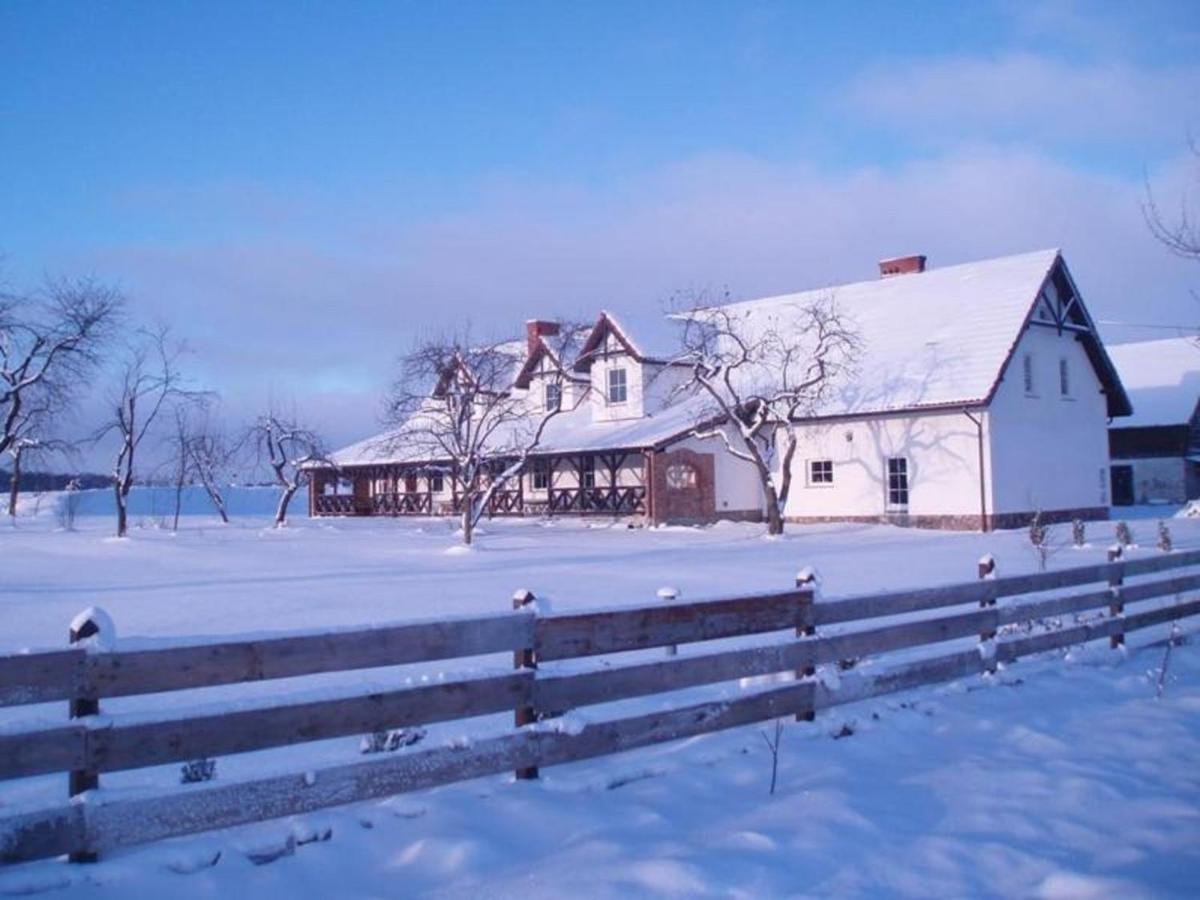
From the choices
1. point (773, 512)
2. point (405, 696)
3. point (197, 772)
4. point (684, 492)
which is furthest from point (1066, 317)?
point (197, 772)

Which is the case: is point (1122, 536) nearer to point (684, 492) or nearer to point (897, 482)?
point (897, 482)

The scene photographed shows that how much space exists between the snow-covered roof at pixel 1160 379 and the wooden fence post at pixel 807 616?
42580 mm

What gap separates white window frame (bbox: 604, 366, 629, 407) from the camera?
40750 mm

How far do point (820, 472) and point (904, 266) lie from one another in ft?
36.4

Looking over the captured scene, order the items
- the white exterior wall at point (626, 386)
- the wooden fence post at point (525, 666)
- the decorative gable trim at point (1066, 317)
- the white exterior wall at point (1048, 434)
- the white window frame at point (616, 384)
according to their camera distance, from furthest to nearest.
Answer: the white window frame at point (616, 384) → the white exterior wall at point (626, 386) → the decorative gable trim at point (1066, 317) → the white exterior wall at point (1048, 434) → the wooden fence post at point (525, 666)

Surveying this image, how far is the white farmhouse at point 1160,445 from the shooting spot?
47.0 meters

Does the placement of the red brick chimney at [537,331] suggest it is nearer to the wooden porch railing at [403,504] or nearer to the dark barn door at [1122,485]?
the wooden porch railing at [403,504]

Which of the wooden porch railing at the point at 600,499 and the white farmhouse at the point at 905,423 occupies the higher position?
the white farmhouse at the point at 905,423

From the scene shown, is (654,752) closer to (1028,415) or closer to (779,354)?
(1028,415)

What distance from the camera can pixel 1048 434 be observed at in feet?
113

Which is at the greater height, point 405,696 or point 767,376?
point 767,376

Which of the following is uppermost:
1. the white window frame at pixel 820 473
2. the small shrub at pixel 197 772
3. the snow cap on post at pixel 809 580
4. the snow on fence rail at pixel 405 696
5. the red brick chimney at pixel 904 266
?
the red brick chimney at pixel 904 266

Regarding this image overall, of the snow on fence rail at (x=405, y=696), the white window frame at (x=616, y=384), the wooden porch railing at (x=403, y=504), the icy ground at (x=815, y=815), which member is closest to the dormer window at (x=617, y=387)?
the white window frame at (x=616, y=384)

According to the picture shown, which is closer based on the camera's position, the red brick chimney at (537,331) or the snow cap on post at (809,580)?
the snow cap on post at (809,580)
